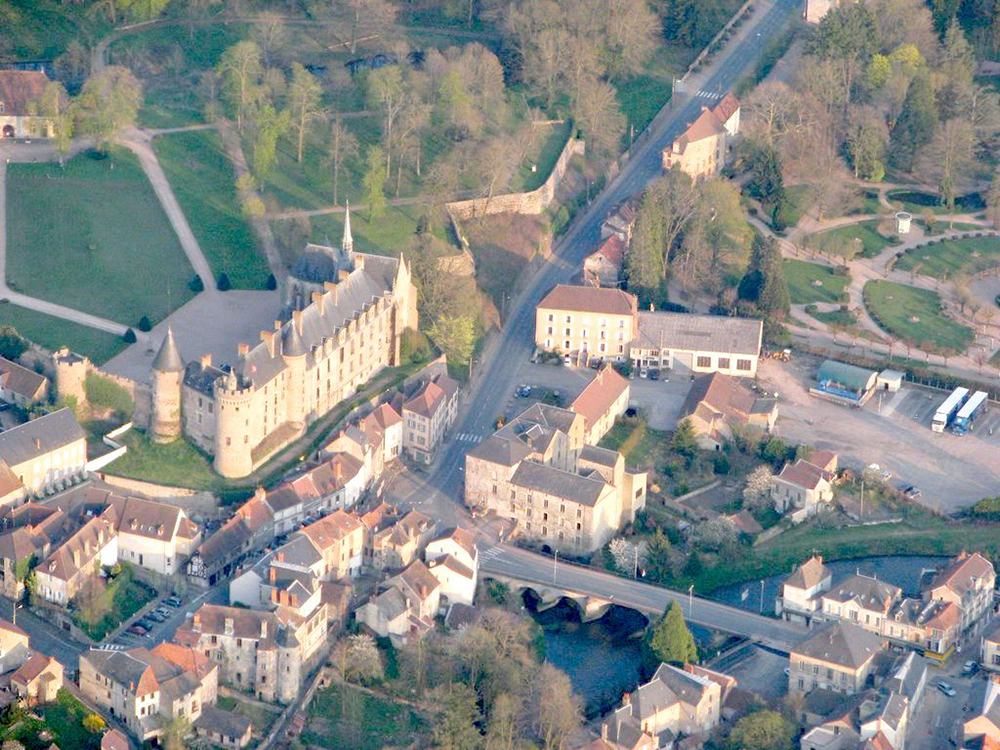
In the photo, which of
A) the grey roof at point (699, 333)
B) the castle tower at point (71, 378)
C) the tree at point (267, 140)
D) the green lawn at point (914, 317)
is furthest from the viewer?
the tree at point (267, 140)

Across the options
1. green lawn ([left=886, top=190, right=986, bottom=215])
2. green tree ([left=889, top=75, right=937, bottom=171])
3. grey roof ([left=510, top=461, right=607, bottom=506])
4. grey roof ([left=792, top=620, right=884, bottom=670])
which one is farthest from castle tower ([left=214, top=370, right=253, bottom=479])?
green tree ([left=889, top=75, right=937, bottom=171])

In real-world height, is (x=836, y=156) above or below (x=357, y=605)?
above

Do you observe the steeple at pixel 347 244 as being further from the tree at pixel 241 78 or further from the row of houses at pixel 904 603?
the row of houses at pixel 904 603

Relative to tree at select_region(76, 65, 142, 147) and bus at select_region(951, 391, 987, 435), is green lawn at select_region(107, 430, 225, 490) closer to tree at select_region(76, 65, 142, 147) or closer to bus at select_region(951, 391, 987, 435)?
tree at select_region(76, 65, 142, 147)

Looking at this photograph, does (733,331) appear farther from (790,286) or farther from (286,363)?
(286,363)

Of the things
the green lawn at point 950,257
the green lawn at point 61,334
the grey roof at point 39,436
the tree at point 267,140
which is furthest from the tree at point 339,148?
the green lawn at point 950,257

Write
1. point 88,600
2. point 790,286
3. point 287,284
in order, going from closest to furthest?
point 88,600
point 287,284
point 790,286

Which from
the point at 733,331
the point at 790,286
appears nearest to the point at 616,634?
the point at 733,331

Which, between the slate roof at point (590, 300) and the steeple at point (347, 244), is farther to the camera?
the slate roof at point (590, 300)
